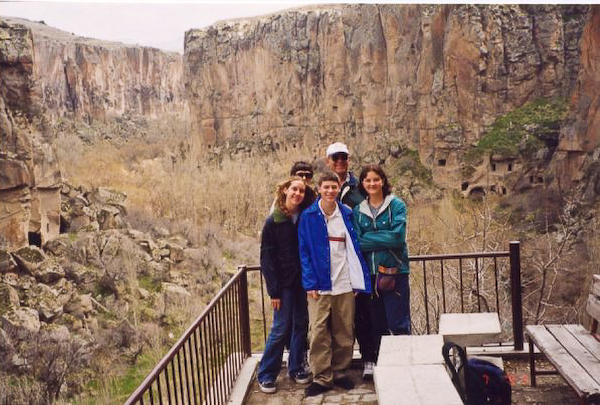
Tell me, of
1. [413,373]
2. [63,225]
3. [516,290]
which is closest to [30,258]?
[63,225]

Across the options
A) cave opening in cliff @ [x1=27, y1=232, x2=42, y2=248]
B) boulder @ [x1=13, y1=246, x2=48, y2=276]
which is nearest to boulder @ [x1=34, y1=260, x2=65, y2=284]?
boulder @ [x1=13, y1=246, x2=48, y2=276]

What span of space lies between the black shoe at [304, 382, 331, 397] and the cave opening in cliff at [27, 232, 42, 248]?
13.9m

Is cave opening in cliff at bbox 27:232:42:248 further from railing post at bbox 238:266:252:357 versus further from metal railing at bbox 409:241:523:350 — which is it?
railing post at bbox 238:266:252:357

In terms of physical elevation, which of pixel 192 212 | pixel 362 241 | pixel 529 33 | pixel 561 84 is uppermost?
pixel 529 33

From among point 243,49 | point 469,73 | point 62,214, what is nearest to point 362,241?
point 62,214

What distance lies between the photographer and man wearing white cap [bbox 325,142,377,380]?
15.6 ft

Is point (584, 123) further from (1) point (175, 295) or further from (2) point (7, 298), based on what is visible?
(2) point (7, 298)

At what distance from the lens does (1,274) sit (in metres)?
13.6

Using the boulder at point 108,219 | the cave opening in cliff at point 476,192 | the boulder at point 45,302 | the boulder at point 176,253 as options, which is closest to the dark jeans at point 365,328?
the boulder at point 45,302

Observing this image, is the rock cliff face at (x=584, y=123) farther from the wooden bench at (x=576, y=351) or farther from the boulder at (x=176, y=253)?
the wooden bench at (x=576, y=351)

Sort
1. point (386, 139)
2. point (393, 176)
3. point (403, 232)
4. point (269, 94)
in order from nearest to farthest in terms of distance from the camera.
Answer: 1. point (403, 232)
2. point (393, 176)
3. point (386, 139)
4. point (269, 94)

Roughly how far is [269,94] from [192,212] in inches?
941

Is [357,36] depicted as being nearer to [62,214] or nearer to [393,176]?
[393,176]

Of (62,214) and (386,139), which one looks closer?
(62,214)
